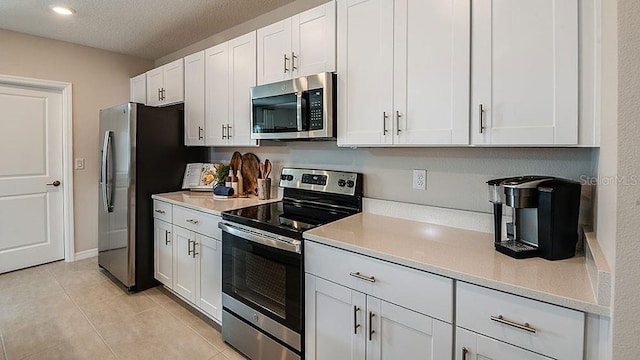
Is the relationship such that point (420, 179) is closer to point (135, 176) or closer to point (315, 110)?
point (315, 110)

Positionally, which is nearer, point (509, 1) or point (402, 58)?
point (509, 1)

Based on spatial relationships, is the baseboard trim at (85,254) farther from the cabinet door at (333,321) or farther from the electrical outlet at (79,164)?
the cabinet door at (333,321)

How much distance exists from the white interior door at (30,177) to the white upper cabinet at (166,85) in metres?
1.10

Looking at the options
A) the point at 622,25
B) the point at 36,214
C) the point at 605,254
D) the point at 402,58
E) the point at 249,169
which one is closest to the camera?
the point at 622,25

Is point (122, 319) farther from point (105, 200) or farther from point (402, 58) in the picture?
point (402, 58)

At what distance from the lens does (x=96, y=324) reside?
2.42 meters

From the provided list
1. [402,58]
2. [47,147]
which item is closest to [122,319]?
[47,147]

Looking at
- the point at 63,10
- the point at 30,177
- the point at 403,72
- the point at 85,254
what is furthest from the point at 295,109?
the point at 85,254

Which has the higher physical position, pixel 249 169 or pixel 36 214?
pixel 249 169

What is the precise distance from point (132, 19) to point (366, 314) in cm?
316

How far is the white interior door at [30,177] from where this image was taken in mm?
3375

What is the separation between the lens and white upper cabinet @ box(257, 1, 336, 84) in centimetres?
199

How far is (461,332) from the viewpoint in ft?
3.87

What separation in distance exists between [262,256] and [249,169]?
1.29m
